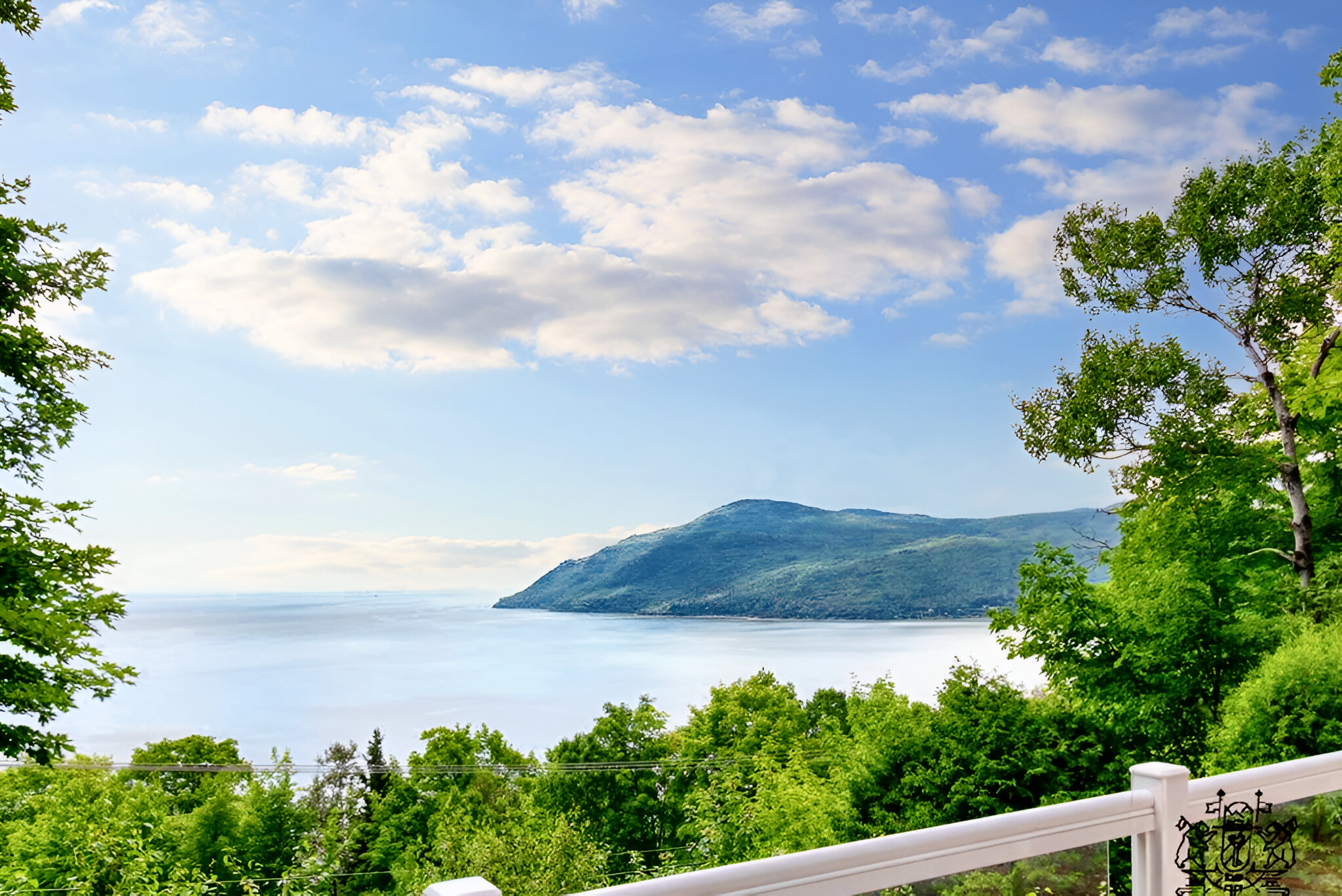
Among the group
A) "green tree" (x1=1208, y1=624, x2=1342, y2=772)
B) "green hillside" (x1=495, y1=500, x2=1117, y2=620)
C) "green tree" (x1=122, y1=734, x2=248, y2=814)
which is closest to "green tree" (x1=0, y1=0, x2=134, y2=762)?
"green tree" (x1=1208, y1=624, x2=1342, y2=772)

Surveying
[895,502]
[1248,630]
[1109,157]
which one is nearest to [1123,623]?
[1248,630]

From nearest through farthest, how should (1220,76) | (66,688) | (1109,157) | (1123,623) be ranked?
(66,688), (1123,623), (1220,76), (1109,157)

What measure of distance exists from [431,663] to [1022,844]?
238 ft

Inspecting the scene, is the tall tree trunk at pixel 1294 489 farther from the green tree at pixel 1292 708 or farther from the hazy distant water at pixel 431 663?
the hazy distant water at pixel 431 663

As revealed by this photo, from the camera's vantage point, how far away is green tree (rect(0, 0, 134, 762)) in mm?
8219

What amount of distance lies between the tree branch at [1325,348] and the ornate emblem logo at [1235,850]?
350 inches

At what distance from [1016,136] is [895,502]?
2821 cm

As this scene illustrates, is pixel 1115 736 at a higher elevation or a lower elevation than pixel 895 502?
lower

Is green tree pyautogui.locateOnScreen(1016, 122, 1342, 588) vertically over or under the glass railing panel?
over

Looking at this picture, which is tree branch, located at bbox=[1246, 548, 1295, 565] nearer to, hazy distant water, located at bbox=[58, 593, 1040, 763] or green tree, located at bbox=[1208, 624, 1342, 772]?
green tree, located at bbox=[1208, 624, 1342, 772]

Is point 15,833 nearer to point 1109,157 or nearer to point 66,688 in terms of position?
point 66,688

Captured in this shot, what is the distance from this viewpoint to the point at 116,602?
356 inches

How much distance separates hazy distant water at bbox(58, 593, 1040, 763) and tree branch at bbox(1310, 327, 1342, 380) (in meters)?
28.0

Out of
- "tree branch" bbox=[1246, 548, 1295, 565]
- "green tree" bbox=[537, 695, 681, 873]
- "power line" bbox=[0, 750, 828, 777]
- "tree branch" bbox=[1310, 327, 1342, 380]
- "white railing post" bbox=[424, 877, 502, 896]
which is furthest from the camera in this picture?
"green tree" bbox=[537, 695, 681, 873]
